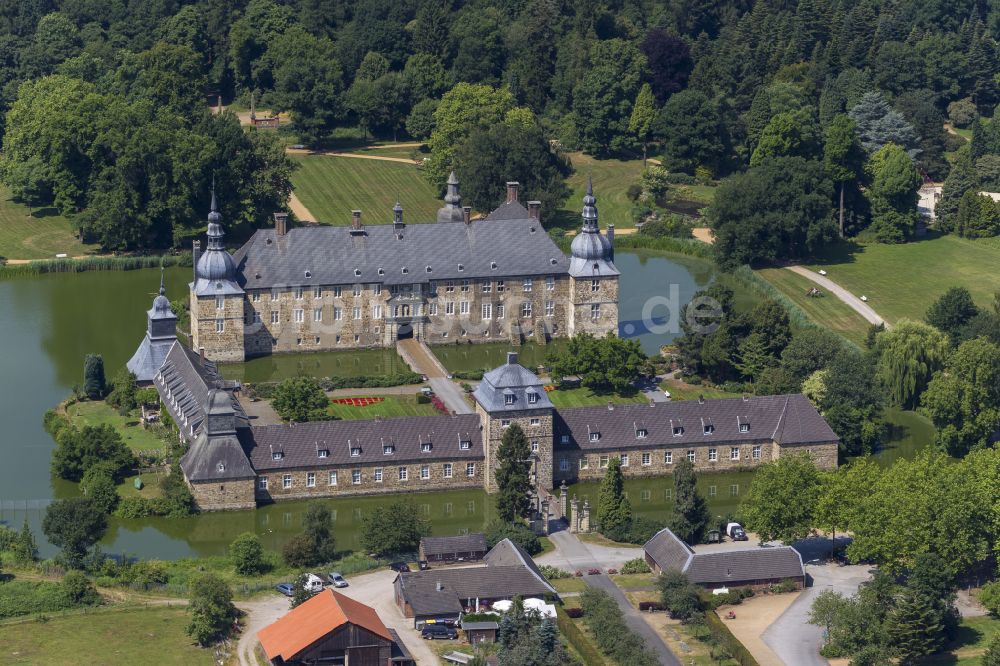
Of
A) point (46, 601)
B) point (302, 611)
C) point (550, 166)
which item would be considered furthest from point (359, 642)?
point (550, 166)

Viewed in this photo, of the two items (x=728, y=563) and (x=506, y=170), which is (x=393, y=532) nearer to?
(x=728, y=563)

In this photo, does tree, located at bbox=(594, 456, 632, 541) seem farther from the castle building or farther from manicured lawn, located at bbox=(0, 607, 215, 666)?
the castle building

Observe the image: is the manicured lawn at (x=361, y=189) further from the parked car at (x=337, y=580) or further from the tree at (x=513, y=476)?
the parked car at (x=337, y=580)

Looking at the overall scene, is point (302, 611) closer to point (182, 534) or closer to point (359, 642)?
point (359, 642)

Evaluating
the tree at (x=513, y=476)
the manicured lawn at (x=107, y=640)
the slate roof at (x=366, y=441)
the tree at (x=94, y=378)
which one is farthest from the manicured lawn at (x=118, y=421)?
the manicured lawn at (x=107, y=640)

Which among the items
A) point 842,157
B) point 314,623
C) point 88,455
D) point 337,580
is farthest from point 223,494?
point 842,157

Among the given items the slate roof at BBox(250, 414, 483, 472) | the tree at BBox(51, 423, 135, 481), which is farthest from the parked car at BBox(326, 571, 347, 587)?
the tree at BBox(51, 423, 135, 481)
